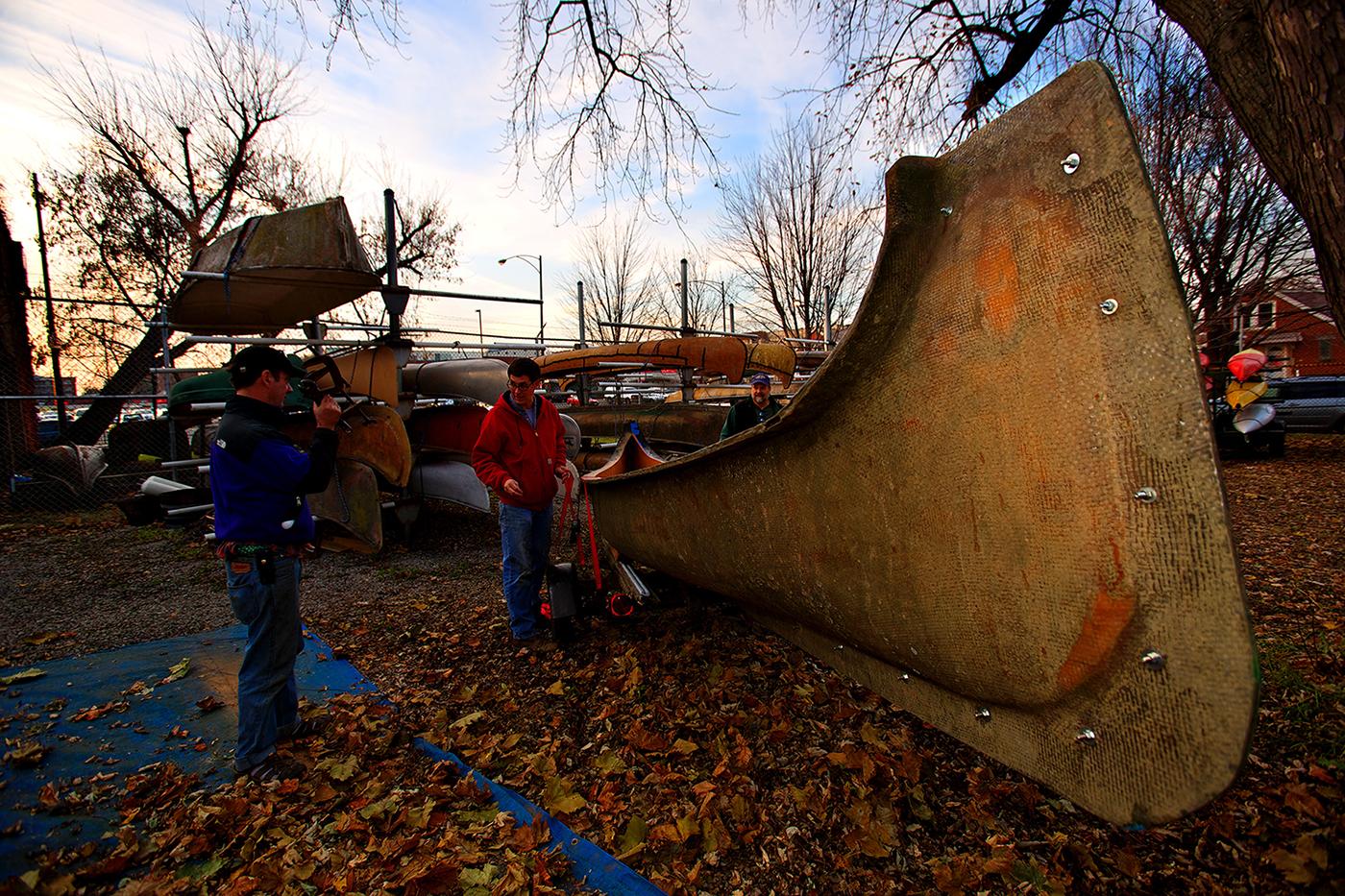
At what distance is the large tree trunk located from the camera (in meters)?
1.80

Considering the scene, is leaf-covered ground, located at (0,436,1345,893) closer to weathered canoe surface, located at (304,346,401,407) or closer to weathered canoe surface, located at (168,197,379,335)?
weathered canoe surface, located at (304,346,401,407)

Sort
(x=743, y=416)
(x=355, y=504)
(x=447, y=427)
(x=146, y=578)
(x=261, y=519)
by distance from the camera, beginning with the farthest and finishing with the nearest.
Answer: (x=447, y=427) < (x=355, y=504) < (x=146, y=578) < (x=743, y=416) < (x=261, y=519)

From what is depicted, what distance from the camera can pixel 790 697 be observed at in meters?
3.32

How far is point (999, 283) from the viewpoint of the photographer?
1.60m

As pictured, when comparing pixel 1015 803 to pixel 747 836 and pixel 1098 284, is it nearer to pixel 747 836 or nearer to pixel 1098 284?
pixel 747 836

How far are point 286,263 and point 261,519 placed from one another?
5264mm

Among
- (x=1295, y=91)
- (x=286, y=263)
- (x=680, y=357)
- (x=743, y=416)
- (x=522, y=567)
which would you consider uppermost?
(x=286, y=263)

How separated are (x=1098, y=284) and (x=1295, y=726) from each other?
8.64ft

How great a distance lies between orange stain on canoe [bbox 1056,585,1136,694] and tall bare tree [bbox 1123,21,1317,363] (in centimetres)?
1036

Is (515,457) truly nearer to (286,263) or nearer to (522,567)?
(522,567)

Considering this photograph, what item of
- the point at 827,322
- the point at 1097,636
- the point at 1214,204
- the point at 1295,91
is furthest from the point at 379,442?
the point at 827,322

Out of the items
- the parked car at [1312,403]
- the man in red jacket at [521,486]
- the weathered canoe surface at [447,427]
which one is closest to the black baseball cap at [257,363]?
the man in red jacket at [521,486]

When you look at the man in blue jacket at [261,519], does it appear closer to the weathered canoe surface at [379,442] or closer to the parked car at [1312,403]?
the weathered canoe surface at [379,442]

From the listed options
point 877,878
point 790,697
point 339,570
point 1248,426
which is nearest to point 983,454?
point 877,878
